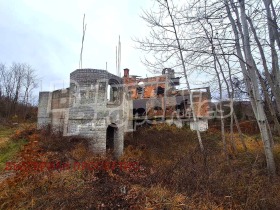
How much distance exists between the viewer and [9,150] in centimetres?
1153

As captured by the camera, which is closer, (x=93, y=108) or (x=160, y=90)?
(x=93, y=108)

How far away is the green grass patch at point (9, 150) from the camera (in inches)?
388

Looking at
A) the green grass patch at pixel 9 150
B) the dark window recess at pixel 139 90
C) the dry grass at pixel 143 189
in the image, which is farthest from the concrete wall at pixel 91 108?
the dark window recess at pixel 139 90

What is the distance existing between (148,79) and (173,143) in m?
9.64

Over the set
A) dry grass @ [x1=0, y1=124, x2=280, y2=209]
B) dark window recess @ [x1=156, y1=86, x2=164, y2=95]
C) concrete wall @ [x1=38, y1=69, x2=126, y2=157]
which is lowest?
dry grass @ [x1=0, y1=124, x2=280, y2=209]

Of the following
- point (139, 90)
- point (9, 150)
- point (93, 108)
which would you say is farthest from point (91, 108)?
point (139, 90)

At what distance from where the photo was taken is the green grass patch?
9.86 meters

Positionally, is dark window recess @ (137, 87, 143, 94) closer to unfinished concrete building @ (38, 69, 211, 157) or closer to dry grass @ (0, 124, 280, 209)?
unfinished concrete building @ (38, 69, 211, 157)

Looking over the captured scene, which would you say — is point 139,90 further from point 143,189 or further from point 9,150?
point 143,189

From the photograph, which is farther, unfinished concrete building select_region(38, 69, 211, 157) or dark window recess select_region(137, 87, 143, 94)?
dark window recess select_region(137, 87, 143, 94)

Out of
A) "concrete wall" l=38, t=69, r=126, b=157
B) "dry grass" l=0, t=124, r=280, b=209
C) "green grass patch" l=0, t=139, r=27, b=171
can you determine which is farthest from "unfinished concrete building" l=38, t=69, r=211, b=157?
"dry grass" l=0, t=124, r=280, b=209

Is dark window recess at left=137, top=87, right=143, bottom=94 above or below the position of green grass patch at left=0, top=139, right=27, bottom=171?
above

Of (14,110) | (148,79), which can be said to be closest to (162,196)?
(148,79)

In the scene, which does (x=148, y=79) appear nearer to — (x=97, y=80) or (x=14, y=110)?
(x=97, y=80)
